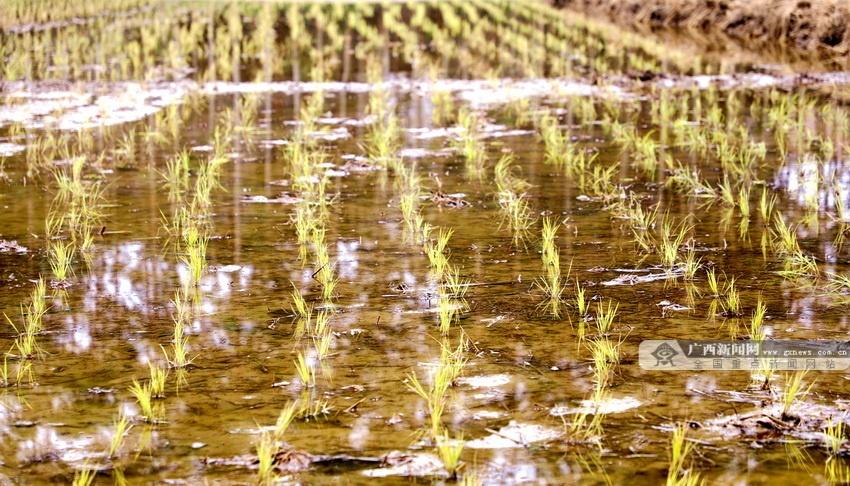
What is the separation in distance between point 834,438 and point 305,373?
1.65 metres

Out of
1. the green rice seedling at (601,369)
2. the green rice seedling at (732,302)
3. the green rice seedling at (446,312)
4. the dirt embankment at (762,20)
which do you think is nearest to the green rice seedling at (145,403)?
the green rice seedling at (446,312)

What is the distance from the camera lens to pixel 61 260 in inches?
202

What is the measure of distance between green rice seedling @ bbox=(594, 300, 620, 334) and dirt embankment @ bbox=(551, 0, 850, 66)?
10950 mm

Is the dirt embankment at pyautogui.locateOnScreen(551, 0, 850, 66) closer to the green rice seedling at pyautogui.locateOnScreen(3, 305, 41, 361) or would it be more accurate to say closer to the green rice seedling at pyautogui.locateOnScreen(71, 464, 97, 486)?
the green rice seedling at pyautogui.locateOnScreen(3, 305, 41, 361)

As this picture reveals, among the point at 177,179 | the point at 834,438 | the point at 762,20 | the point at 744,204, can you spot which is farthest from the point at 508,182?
the point at 762,20

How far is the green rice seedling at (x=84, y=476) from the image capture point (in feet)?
9.27

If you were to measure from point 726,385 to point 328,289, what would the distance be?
1.77 meters

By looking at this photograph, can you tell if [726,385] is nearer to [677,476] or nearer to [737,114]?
[677,476]

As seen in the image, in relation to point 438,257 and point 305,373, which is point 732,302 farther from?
point 305,373

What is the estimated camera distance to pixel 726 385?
3680 mm

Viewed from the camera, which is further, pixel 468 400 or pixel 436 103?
pixel 436 103

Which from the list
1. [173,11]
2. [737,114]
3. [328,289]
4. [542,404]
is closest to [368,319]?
[328,289]

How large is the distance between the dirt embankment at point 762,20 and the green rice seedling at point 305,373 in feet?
39.8

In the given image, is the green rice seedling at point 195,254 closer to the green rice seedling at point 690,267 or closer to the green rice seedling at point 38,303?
the green rice seedling at point 38,303
